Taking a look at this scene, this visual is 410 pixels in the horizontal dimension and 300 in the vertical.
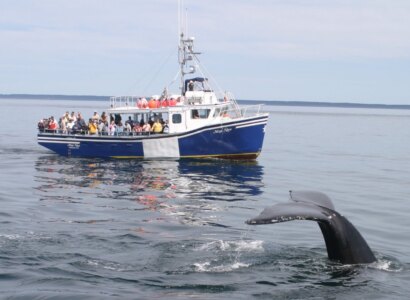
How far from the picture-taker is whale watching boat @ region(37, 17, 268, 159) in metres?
36.2

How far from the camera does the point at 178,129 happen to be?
37344 millimetres

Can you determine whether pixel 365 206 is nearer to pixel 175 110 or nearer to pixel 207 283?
pixel 207 283

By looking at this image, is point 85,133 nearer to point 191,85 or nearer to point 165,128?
point 165,128

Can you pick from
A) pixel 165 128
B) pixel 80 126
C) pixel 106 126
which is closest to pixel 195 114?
pixel 165 128

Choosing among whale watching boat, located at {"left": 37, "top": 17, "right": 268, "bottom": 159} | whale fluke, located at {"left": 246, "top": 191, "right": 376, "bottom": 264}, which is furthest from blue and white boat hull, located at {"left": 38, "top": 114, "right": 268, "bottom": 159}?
whale fluke, located at {"left": 246, "top": 191, "right": 376, "bottom": 264}

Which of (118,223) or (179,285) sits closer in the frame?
(179,285)

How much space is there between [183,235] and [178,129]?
21348mm

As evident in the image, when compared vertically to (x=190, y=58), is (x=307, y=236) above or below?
below

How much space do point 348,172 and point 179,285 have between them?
24400 millimetres

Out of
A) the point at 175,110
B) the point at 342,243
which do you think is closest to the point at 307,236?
the point at 342,243

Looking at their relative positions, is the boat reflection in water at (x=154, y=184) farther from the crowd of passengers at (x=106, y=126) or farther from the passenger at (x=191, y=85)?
the passenger at (x=191, y=85)

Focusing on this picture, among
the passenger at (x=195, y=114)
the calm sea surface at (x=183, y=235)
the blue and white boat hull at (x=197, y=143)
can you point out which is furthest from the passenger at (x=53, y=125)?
the passenger at (x=195, y=114)

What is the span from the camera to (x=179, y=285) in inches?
454

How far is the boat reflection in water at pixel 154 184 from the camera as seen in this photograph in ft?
70.0
